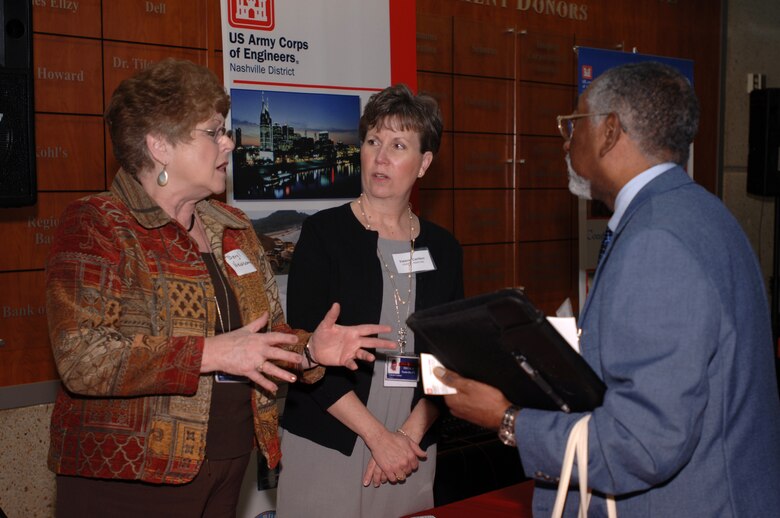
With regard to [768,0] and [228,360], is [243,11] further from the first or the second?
[768,0]

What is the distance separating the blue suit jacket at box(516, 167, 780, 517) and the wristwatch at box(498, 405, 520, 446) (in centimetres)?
2

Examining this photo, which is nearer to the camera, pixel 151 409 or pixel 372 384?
pixel 151 409

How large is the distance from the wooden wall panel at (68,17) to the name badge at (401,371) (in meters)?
1.93

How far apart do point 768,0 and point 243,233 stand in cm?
576

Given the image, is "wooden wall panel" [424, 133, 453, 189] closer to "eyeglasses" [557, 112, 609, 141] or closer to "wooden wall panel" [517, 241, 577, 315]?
"wooden wall panel" [517, 241, 577, 315]

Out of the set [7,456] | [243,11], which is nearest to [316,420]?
[7,456]

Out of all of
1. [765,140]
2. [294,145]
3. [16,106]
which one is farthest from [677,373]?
[765,140]

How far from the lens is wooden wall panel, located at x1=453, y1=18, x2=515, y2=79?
176 inches

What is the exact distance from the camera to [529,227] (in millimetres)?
4898

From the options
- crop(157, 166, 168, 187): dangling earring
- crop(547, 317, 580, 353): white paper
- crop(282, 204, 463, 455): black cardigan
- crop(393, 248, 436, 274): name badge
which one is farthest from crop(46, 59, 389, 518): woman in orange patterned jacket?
crop(547, 317, 580, 353): white paper

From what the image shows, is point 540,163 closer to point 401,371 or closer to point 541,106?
point 541,106

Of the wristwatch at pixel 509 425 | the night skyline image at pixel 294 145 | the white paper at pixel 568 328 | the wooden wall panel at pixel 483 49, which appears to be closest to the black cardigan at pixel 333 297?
the wristwatch at pixel 509 425

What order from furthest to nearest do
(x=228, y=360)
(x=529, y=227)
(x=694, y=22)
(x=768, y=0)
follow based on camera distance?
1. (x=768, y=0)
2. (x=694, y=22)
3. (x=529, y=227)
4. (x=228, y=360)

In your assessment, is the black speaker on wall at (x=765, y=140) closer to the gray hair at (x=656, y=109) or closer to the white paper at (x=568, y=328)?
the gray hair at (x=656, y=109)
